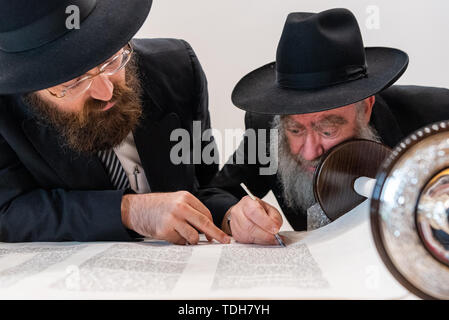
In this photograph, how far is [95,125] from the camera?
4.82 ft

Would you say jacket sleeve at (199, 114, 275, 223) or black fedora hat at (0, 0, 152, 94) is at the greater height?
black fedora hat at (0, 0, 152, 94)

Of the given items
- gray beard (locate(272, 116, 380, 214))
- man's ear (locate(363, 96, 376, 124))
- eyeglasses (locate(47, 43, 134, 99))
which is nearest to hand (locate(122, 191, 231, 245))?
eyeglasses (locate(47, 43, 134, 99))

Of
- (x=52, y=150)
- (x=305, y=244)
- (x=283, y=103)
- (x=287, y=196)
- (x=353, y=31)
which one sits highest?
(x=353, y=31)

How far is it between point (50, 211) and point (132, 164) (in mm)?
328

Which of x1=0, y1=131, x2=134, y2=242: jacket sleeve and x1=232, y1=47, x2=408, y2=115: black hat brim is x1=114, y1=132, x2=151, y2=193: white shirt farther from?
x1=232, y1=47, x2=408, y2=115: black hat brim

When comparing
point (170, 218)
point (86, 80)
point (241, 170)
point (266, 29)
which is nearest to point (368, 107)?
point (241, 170)

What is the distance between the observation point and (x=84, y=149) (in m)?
1.53

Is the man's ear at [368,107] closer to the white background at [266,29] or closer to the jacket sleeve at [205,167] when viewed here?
the jacket sleeve at [205,167]

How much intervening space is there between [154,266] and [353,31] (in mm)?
894

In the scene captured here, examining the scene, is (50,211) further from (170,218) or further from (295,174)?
(295,174)

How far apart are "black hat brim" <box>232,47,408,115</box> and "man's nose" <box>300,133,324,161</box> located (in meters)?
0.16

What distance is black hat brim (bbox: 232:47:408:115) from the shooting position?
1.33 m

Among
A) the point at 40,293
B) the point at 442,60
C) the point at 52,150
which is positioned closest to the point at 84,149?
the point at 52,150

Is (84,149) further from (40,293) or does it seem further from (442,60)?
(442,60)
